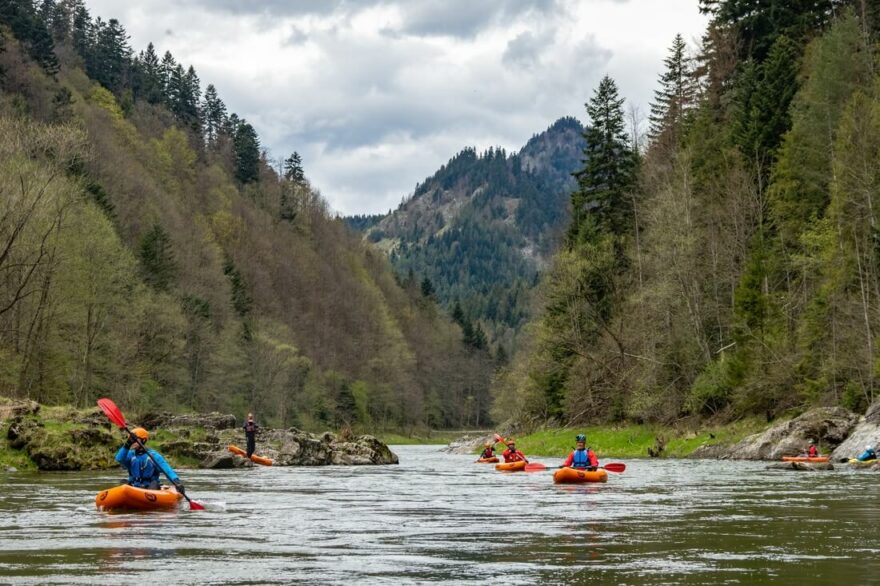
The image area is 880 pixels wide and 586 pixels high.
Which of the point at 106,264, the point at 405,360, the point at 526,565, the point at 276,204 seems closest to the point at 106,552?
the point at 526,565

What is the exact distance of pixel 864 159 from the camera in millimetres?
Result: 45906

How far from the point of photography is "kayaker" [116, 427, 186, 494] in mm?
21750

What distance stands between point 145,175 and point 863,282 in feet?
305

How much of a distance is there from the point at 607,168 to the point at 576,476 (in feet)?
154

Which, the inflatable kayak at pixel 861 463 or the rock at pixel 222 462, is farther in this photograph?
the rock at pixel 222 462

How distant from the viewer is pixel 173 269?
9412cm

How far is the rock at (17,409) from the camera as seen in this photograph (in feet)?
124

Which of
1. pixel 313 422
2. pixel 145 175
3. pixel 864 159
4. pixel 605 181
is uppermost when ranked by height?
pixel 145 175

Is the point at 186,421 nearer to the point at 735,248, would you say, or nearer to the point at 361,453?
the point at 361,453

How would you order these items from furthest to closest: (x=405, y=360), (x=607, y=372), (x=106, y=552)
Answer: (x=405, y=360), (x=607, y=372), (x=106, y=552)

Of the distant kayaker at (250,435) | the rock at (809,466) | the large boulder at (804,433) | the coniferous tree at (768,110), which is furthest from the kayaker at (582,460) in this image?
the coniferous tree at (768,110)

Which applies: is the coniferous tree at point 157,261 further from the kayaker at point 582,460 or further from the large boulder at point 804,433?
the kayaker at point 582,460

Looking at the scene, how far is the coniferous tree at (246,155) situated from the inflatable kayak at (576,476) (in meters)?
141

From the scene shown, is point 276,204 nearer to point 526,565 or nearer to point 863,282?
point 863,282
